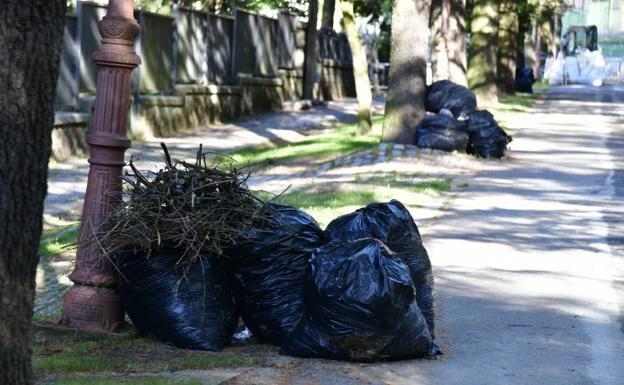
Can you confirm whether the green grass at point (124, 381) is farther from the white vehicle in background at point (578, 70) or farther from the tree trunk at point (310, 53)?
the white vehicle in background at point (578, 70)

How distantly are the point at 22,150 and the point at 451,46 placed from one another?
988 inches

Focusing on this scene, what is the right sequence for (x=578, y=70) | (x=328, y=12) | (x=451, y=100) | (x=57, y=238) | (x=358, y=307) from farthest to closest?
1. (x=578, y=70)
2. (x=328, y=12)
3. (x=451, y=100)
4. (x=57, y=238)
5. (x=358, y=307)

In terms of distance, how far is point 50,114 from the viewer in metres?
4.15

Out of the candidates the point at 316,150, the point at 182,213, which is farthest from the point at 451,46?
the point at 182,213

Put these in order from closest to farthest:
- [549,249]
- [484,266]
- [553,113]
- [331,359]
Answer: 1. [331,359]
2. [484,266]
3. [549,249]
4. [553,113]

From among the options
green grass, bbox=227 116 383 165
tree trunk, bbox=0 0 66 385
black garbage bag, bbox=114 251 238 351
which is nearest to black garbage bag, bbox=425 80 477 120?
green grass, bbox=227 116 383 165

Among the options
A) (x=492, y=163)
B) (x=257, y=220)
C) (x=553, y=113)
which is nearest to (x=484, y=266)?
(x=257, y=220)

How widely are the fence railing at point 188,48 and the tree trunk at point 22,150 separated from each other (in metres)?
14.7

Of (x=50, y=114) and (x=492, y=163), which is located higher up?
(x=50, y=114)

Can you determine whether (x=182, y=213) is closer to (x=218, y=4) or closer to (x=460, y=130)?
(x=460, y=130)

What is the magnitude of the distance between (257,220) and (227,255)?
28cm

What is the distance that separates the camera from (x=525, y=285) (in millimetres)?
8711

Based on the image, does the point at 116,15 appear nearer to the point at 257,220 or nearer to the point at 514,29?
the point at 257,220

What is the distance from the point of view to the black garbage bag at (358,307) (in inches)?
235
